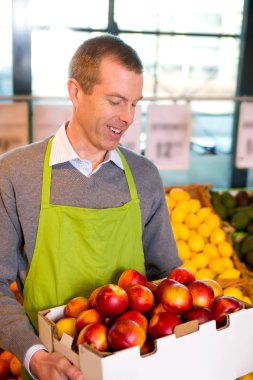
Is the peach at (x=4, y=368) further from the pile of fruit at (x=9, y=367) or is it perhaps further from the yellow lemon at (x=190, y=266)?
the yellow lemon at (x=190, y=266)

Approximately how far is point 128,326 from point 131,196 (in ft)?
2.06

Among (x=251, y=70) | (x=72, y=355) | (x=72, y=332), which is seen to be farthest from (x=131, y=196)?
(x=251, y=70)

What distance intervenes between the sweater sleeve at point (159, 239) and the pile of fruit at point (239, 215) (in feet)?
4.74

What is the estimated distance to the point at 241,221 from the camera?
349 cm

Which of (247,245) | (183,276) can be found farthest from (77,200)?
(247,245)

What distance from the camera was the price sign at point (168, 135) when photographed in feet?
10.5

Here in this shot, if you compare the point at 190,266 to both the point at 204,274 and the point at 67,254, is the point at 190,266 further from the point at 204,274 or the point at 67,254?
the point at 67,254

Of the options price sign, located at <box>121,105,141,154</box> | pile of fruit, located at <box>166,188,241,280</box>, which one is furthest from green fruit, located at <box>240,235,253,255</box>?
price sign, located at <box>121,105,141,154</box>

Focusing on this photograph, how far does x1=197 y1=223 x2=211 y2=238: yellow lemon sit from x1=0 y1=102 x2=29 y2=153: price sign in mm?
1206

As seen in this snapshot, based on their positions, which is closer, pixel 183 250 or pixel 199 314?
pixel 199 314

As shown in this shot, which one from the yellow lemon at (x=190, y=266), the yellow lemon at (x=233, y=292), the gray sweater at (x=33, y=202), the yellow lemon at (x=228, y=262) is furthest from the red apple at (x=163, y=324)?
the yellow lemon at (x=228, y=262)

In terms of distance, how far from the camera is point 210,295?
149 cm

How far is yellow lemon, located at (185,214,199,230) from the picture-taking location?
10.6ft

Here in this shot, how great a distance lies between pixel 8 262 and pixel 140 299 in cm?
48
